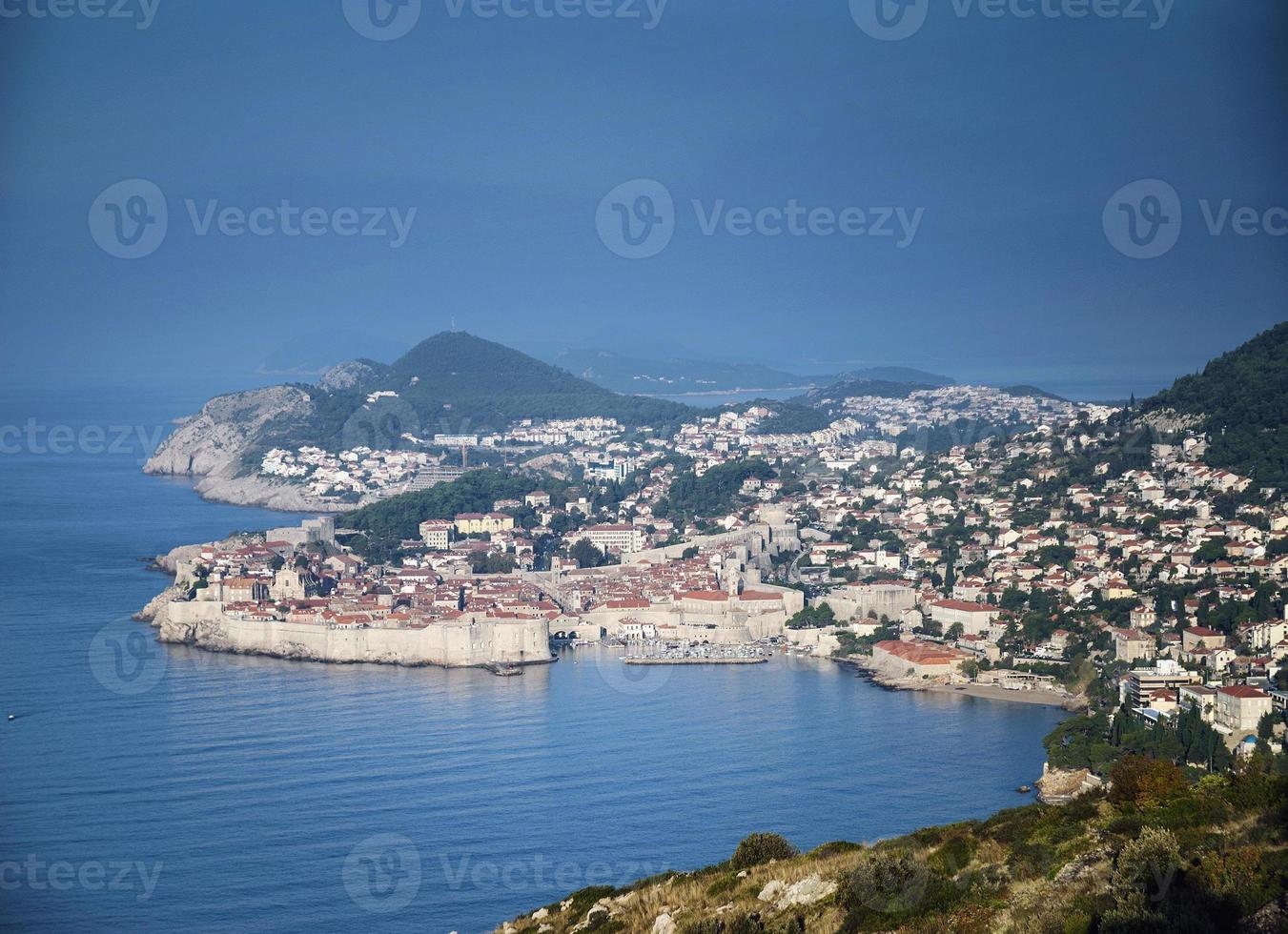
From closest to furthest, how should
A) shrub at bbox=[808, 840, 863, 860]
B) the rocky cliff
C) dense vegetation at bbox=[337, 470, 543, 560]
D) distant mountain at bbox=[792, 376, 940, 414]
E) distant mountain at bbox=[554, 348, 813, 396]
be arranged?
1. shrub at bbox=[808, 840, 863, 860]
2. dense vegetation at bbox=[337, 470, 543, 560]
3. the rocky cliff
4. distant mountain at bbox=[792, 376, 940, 414]
5. distant mountain at bbox=[554, 348, 813, 396]

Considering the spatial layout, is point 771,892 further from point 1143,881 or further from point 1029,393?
point 1029,393

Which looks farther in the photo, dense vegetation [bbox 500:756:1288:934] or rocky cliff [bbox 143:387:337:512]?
rocky cliff [bbox 143:387:337:512]

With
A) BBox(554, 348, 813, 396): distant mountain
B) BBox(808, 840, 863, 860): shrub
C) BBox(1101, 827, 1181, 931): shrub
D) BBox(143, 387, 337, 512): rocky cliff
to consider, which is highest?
BBox(554, 348, 813, 396): distant mountain

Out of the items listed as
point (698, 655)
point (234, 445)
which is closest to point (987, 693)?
point (698, 655)

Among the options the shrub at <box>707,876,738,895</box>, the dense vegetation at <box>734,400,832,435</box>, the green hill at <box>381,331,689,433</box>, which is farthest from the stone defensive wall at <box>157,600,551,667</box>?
the green hill at <box>381,331,689,433</box>

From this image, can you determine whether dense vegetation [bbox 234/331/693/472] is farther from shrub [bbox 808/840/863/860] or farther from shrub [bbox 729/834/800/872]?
shrub [bbox 808/840/863/860]

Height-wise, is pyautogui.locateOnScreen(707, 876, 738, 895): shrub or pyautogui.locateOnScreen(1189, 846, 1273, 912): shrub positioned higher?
pyautogui.locateOnScreen(1189, 846, 1273, 912): shrub
